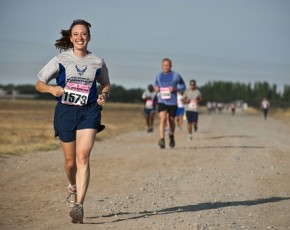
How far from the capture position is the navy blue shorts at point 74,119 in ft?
27.2

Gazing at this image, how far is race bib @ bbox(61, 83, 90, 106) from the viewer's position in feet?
26.9

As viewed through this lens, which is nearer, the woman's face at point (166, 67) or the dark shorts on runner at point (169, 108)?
the woman's face at point (166, 67)

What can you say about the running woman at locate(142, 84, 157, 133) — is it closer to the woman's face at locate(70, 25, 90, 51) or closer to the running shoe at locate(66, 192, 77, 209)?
the running shoe at locate(66, 192, 77, 209)

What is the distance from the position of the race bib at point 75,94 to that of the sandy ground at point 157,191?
1.28m

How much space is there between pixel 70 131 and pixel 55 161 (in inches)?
294

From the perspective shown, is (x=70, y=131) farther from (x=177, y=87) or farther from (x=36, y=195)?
(x=177, y=87)

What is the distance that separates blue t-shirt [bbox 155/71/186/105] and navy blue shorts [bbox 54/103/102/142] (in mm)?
9747

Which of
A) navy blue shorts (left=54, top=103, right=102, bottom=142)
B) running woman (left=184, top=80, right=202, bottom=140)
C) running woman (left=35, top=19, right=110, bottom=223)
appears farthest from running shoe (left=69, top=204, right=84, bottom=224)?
running woman (left=184, top=80, right=202, bottom=140)

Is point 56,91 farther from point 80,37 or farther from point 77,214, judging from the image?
point 77,214

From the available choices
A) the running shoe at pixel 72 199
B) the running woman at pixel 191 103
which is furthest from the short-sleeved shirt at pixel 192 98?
the running shoe at pixel 72 199

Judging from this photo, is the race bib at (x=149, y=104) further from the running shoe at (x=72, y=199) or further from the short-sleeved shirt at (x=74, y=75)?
the short-sleeved shirt at (x=74, y=75)

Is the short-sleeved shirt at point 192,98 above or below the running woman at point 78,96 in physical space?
below

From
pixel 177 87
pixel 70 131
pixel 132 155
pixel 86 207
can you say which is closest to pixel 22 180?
pixel 86 207

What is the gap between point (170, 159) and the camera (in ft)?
52.1
